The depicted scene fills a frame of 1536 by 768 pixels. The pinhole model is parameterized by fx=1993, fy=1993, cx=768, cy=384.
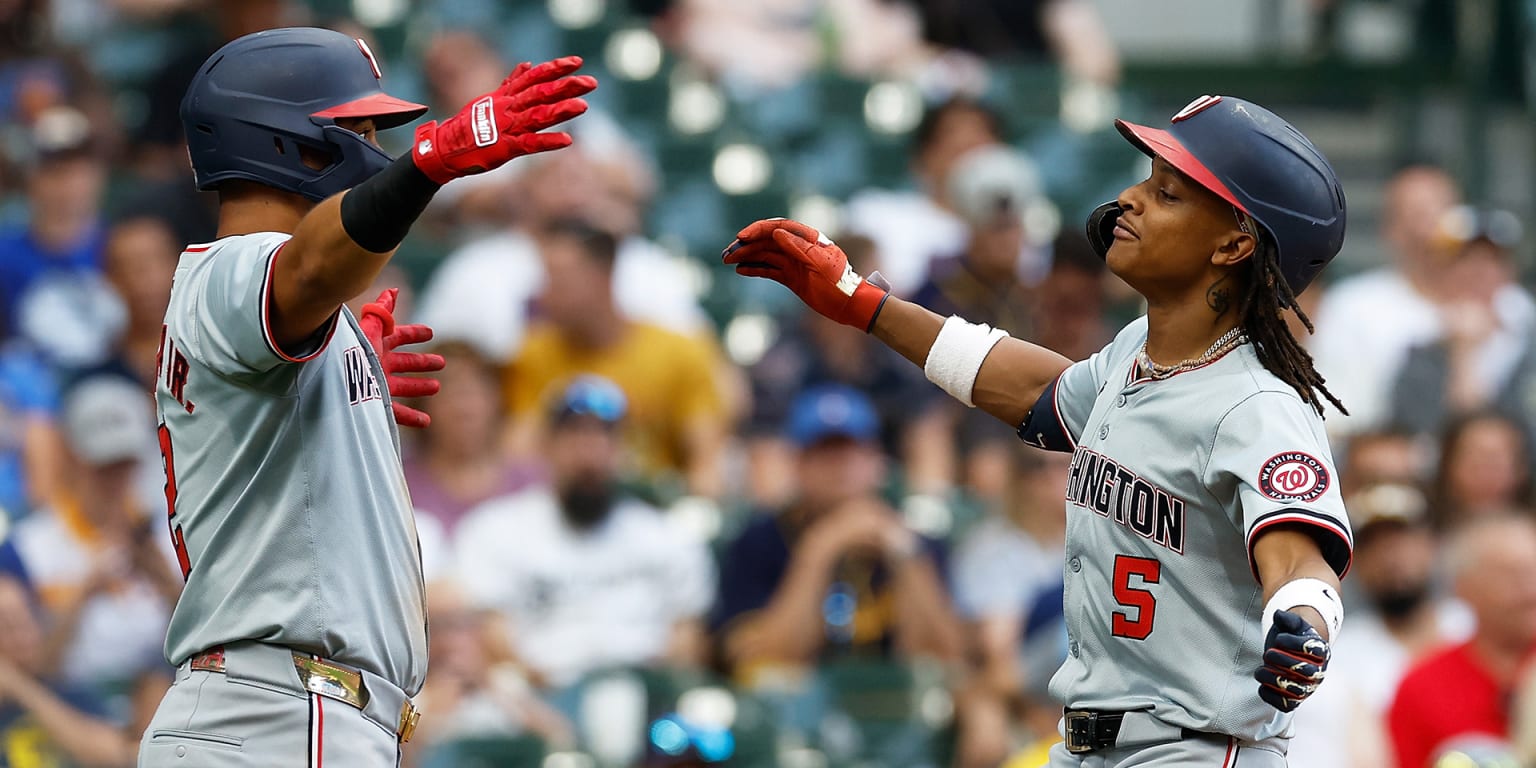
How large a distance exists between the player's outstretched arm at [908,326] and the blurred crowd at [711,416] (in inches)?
78.4

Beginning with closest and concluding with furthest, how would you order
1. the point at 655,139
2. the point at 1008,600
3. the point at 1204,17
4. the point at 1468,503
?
the point at 1008,600, the point at 1468,503, the point at 655,139, the point at 1204,17

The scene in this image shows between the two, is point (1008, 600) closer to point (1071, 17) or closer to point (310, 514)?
point (310, 514)

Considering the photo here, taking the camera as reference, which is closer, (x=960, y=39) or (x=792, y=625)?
(x=792, y=625)

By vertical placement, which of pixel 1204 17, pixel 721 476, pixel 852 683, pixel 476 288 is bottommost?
pixel 852 683

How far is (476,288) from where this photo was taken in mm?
7695

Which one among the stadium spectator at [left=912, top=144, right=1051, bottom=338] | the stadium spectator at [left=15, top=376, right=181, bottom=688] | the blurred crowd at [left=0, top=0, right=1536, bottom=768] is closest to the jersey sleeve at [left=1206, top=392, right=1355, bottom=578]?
the blurred crowd at [left=0, top=0, right=1536, bottom=768]

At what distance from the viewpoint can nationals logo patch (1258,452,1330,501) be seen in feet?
9.94

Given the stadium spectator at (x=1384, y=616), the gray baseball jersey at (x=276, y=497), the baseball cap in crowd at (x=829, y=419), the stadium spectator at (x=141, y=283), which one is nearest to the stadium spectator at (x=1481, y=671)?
the stadium spectator at (x=1384, y=616)

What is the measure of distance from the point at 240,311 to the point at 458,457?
3.72m

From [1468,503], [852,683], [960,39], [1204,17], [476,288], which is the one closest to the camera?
[852,683]

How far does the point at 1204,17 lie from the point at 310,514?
35.6ft

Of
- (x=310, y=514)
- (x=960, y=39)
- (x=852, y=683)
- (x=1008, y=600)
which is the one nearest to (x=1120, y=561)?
(x=310, y=514)

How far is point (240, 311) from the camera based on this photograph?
3.03 m

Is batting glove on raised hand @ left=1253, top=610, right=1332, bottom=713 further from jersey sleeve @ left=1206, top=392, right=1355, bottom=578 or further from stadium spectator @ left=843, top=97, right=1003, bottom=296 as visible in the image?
stadium spectator @ left=843, top=97, right=1003, bottom=296
